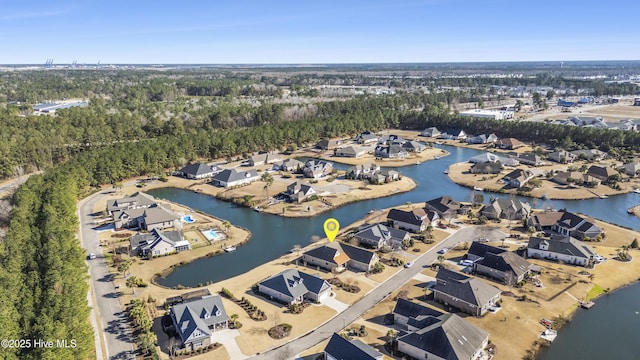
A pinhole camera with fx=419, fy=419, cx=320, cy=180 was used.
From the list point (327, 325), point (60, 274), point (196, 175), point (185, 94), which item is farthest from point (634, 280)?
point (185, 94)

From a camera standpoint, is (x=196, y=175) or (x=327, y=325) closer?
(x=327, y=325)

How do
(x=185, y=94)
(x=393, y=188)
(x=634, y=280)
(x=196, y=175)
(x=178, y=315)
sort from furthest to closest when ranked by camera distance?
(x=185, y=94)
(x=196, y=175)
(x=393, y=188)
(x=634, y=280)
(x=178, y=315)

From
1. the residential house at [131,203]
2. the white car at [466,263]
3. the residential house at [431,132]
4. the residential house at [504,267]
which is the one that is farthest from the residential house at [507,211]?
the residential house at [431,132]

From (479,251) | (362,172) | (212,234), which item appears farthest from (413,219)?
(362,172)

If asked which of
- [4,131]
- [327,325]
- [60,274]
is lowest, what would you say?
[327,325]

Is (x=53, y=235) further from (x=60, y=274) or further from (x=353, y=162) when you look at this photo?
(x=353, y=162)

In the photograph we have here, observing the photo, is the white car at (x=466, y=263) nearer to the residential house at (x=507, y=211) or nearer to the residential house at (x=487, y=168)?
the residential house at (x=507, y=211)

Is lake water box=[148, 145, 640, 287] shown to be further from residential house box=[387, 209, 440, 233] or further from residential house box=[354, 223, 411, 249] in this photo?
residential house box=[354, 223, 411, 249]
